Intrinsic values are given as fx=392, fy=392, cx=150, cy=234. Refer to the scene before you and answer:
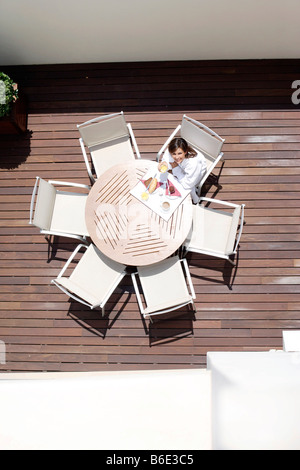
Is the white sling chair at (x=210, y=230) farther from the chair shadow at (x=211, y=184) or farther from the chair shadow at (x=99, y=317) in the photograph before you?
the chair shadow at (x=99, y=317)

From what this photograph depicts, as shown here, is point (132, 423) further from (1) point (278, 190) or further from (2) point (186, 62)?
(2) point (186, 62)

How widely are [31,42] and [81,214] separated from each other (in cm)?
200

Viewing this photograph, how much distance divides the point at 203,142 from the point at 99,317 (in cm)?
219

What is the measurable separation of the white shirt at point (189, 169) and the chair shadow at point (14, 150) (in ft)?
5.95

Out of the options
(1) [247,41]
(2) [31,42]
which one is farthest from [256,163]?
(2) [31,42]

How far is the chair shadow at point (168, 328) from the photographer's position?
4266 millimetres

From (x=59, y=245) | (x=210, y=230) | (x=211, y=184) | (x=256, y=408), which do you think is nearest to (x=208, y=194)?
(x=211, y=184)

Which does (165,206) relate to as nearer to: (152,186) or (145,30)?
(152,186)

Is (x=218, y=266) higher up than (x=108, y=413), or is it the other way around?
(x=218, y=266)

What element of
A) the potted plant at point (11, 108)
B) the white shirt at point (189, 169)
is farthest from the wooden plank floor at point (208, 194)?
the white shirt at point (189, 169)

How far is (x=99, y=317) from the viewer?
14.2ft

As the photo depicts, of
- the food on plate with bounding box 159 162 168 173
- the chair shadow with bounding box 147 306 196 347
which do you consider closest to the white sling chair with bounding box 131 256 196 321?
the chair shadow with bounding box 147 306 196 347

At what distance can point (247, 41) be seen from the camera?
14.1 feet
